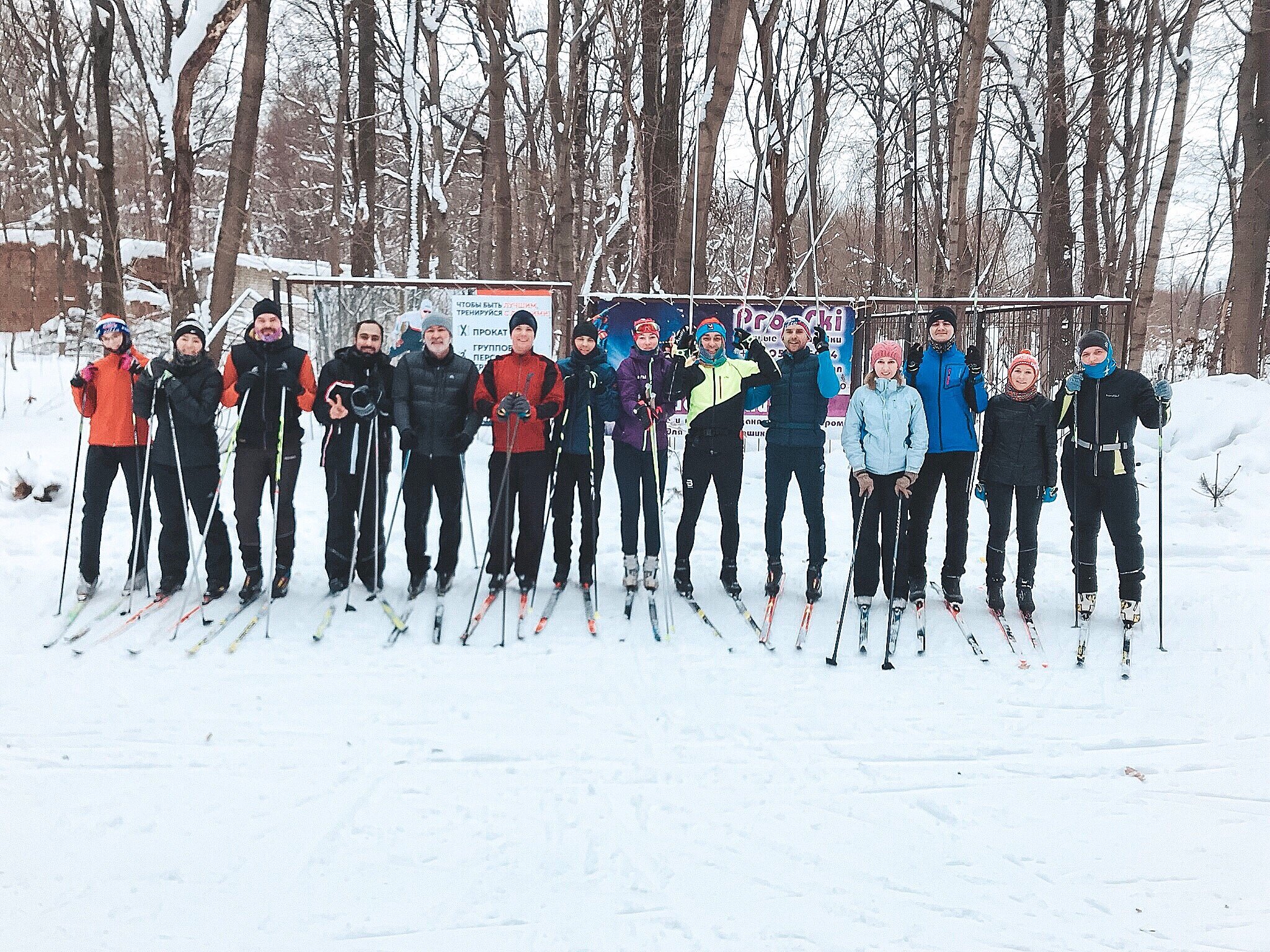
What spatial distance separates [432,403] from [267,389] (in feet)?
3.63

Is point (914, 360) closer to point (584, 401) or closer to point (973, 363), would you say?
point (973, 363)

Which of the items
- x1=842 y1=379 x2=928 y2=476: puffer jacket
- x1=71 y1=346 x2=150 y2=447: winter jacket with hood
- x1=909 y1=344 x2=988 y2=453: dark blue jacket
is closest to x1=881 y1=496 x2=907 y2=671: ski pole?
x1=842 y1=379 x2=928 y2=476: puffer jacket

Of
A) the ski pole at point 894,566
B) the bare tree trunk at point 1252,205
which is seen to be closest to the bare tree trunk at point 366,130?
the ski pole at point 894,566

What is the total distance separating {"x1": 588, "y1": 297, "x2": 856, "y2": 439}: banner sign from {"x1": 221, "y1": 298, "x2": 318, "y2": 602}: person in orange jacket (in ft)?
10.2

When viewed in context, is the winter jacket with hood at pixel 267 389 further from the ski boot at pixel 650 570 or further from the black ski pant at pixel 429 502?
the ski boot at pixel 650 570

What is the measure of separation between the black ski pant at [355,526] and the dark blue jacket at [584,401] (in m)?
1.43

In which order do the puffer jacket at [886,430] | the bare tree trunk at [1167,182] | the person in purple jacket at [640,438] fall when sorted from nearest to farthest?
the puffer jacket at [886,430] → the person in purple jacket at [640,438] → the bare tree trunk at [1167,182]

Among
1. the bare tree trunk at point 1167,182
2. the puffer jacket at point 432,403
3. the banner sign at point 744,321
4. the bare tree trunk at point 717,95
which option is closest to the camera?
the puffer jacket at point 432,403

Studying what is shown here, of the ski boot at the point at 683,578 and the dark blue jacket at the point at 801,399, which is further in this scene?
the ski boot at the point at 683,578

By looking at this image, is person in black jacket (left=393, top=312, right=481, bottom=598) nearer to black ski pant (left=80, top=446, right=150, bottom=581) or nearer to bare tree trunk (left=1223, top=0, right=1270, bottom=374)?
black ski pant (left=80, top=446, right=150, bottom=581)

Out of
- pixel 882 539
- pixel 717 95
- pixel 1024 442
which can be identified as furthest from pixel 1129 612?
pixel 717 95

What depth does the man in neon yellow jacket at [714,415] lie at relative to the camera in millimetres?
5895

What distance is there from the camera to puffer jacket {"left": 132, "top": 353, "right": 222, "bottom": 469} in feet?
17.9

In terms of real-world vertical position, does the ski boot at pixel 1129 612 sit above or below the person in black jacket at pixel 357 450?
below
